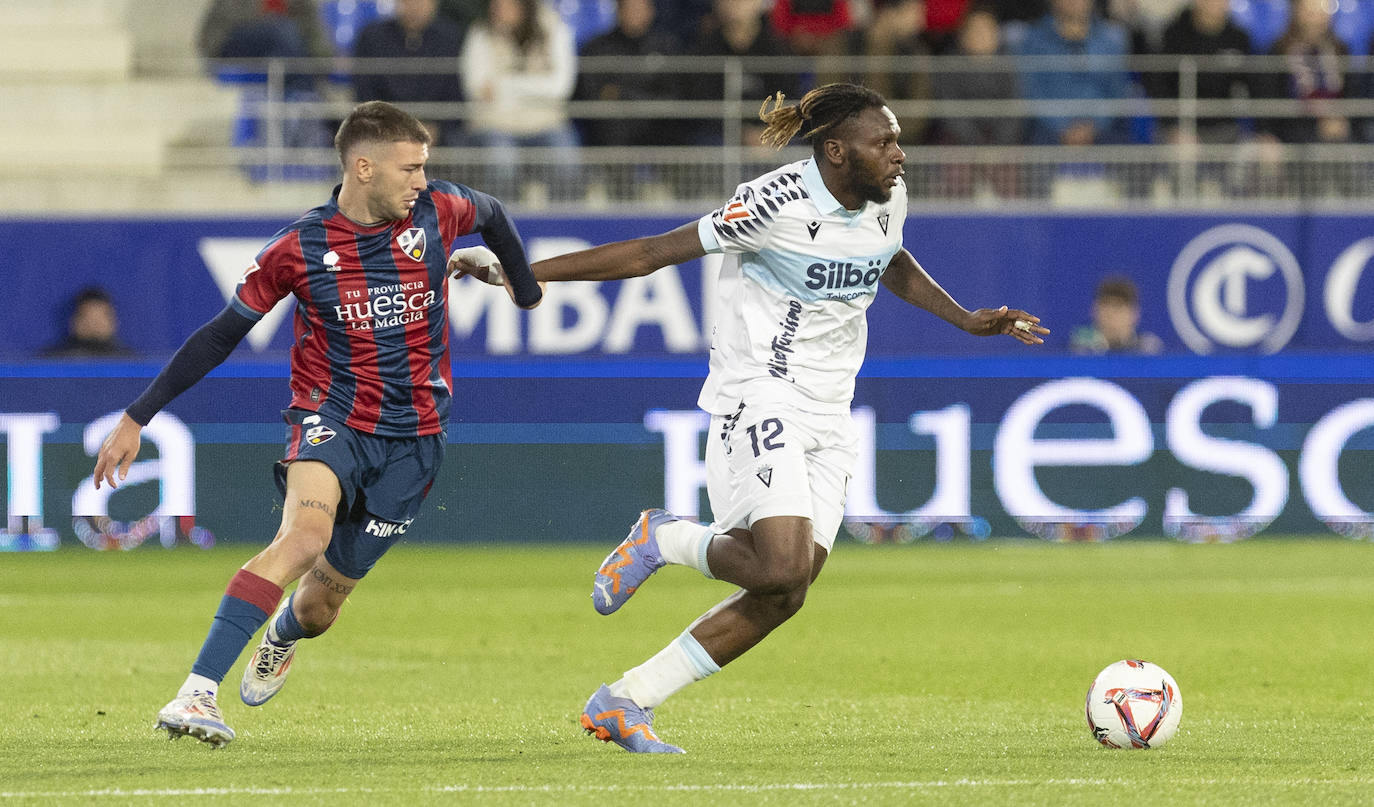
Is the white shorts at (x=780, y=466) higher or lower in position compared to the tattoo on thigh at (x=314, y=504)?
higher

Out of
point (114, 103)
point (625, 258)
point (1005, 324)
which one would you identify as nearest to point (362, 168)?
point (625, 258)

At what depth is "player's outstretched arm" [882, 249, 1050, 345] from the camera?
650 centimetres

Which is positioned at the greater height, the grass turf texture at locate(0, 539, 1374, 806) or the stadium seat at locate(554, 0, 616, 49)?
the stadium seat at locate(554, 0, 616, 49)

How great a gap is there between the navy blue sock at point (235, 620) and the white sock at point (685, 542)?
46.8 inches

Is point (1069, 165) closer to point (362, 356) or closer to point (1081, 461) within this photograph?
point (1081, 461)

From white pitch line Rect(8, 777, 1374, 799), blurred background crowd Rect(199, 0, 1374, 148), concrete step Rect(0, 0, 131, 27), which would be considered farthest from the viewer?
concrete step Rect(0, 0, 131, 27)

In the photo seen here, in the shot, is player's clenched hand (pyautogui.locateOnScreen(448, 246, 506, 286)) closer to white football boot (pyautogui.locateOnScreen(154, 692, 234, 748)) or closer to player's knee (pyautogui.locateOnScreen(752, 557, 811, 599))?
player's knee (pyautogui.locateOnScreen(752, 557, 811, 599))

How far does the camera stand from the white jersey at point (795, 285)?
20.4 feet

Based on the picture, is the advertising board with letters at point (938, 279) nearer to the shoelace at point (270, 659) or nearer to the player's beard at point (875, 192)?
the shoelace at point (270, 659)

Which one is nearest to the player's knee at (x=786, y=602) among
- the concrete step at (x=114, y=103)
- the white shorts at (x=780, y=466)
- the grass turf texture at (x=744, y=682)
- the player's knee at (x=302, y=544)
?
the white shorts at (x=780, y=466)

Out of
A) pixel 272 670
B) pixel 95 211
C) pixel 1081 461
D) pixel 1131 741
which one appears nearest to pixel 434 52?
pixel 95 211

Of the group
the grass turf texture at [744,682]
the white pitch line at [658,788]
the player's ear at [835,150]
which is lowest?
the grass turf texture at [744,682]

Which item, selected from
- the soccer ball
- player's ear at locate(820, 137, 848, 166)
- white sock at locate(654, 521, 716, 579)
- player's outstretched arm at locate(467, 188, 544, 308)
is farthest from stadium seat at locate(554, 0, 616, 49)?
the soccer ball

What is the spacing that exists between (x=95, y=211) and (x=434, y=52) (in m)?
3.03
